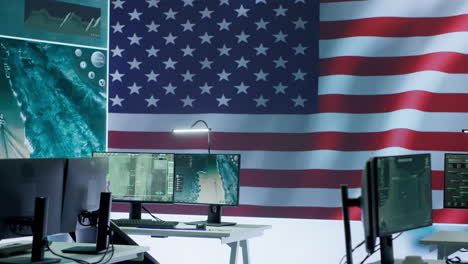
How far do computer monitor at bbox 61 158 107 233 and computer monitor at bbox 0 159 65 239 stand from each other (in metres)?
0.04

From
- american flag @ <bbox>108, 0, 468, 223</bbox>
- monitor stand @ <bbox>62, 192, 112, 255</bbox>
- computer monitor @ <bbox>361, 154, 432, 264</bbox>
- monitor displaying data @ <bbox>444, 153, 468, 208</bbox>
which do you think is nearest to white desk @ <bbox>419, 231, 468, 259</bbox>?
monitor displaying data @ <bbox>444, 153, 468, 208</bbox>

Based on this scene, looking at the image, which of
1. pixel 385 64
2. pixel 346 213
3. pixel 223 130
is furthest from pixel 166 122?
pixel 346 213

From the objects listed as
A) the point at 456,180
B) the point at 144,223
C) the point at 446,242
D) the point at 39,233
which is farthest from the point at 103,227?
the point at 456,180

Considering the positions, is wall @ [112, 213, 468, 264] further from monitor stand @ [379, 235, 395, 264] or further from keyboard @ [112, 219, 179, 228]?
monitor stand @ [379, 235, 395, 264]

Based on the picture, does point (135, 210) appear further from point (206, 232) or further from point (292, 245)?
point (292, 245)

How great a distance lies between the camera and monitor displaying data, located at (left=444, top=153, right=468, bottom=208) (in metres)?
4.20

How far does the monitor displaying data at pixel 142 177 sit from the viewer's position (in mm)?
4781

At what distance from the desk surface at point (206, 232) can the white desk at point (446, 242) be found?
1176mm

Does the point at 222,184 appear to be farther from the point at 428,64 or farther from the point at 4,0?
the point at 4,0

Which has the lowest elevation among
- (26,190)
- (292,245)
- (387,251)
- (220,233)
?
(292,245)

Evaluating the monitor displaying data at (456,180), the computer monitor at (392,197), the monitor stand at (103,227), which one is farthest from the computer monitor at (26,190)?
the monitor displaying data at (456,180)

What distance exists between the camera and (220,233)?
429 cm

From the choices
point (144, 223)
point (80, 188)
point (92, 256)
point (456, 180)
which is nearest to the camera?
point (92, 256)

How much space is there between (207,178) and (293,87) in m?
1.15
